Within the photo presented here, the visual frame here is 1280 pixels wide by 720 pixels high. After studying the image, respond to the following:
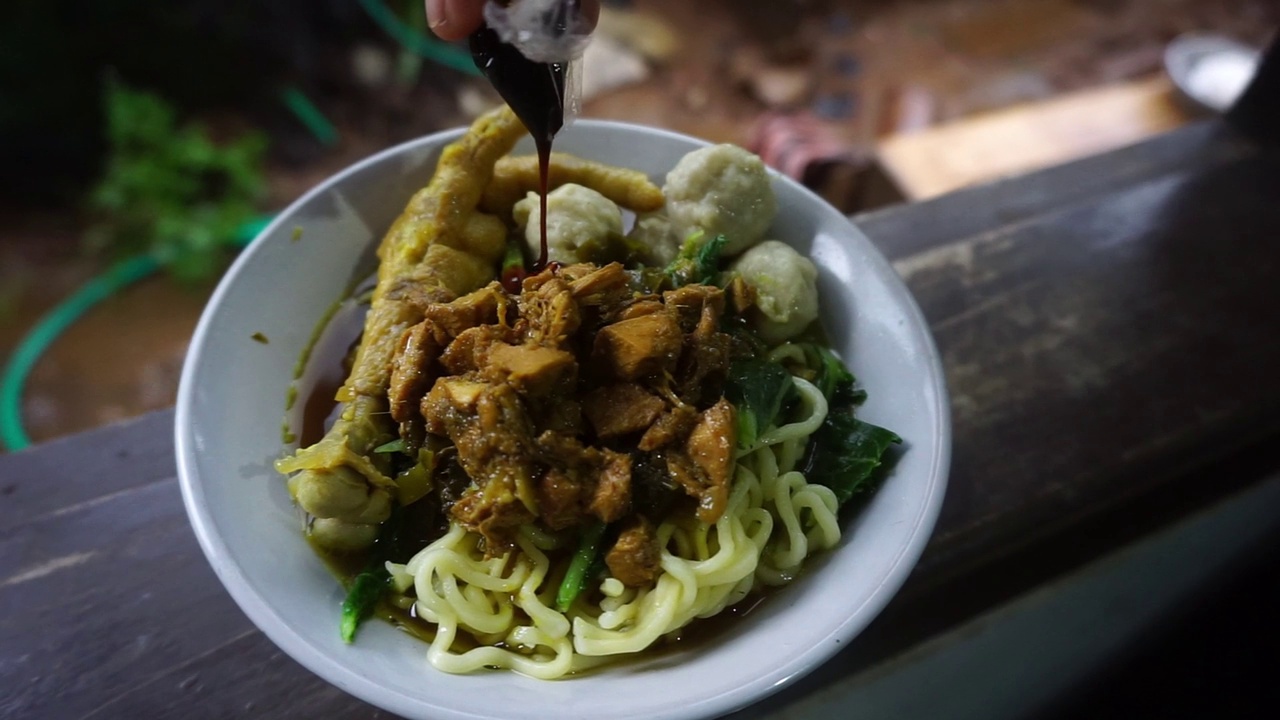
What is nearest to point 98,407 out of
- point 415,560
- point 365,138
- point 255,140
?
point 255,140

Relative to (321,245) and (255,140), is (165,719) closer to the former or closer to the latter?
(321,245)

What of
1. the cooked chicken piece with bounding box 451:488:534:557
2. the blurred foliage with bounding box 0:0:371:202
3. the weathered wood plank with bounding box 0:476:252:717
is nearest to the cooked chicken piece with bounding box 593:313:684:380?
the cooked chicken piece with bounding box 451:488:534:557

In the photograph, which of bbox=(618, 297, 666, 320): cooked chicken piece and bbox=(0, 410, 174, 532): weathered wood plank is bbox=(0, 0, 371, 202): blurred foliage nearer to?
bbox=(0, 410, 174, 532): weathered wood plank

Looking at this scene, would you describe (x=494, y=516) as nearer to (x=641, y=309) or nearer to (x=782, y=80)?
(x=641, y=309)

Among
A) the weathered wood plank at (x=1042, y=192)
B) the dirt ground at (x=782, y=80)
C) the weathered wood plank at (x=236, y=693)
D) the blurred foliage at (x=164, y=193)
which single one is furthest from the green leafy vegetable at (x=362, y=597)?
the blurred foliage at (x=164, y=193)

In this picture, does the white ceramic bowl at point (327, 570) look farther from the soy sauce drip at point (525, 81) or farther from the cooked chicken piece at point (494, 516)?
the soy sauce drip at point (525, 81)

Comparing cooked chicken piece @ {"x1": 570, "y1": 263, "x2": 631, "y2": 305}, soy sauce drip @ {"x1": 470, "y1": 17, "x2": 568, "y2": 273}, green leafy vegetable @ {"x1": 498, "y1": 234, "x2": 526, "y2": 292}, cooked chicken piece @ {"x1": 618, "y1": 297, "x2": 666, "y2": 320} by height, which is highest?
soy sauce drip @ {"x1": 470, "y1": 17, "x2": 568, "y2": 273}
